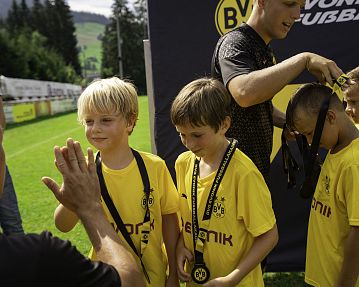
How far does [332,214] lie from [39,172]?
8724 mm

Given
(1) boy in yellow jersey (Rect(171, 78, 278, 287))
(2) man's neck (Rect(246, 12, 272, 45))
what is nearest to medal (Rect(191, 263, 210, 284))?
(1) boy in yellow jersey (Rect(171, 78, 278, 287))

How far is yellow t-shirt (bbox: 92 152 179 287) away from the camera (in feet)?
6.17

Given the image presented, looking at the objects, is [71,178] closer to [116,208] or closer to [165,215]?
[116,208]

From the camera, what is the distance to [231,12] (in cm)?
337

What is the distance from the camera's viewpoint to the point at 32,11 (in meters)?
70.6

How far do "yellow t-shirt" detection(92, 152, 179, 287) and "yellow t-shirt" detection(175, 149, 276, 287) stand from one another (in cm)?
20

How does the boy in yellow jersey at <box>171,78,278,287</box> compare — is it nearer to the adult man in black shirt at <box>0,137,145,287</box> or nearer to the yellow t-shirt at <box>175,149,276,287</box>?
the yellow t-shirt at <box>175,149,276,287</box>

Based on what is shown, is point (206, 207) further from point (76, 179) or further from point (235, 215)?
point (76, 179)

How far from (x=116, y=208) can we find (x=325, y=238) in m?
1.01

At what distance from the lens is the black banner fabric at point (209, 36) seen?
334cm

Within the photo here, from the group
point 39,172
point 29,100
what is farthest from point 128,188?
point 29,100

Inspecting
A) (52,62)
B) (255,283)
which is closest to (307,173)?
(255,283)

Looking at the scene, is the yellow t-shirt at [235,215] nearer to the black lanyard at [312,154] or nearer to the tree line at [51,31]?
the black lanyard at [312,154]

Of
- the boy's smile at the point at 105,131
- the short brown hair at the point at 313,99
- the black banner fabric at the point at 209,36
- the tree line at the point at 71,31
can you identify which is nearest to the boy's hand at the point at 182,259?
the boy's smile at the point at 105,131
